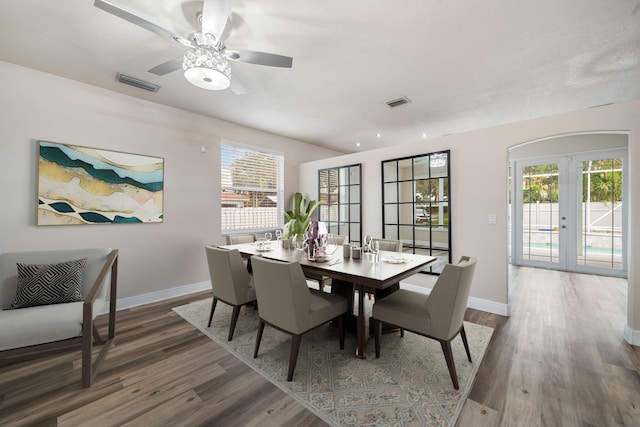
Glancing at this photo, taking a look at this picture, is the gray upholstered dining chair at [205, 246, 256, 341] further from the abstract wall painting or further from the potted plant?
the potted plant

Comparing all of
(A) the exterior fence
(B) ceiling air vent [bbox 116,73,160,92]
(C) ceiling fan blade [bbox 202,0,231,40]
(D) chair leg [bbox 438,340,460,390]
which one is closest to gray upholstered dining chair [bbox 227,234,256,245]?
(B) ceiling air vent [bbox 116,73,160,92]

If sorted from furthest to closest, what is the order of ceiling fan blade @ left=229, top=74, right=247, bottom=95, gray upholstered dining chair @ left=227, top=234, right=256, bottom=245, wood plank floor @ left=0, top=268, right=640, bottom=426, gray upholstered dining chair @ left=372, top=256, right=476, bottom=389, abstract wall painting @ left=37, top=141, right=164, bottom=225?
gray upholstered dining chair @ left=227, top=234, right=256, bottom=245
abstract wall painting @ left=37, top=141, right=164, bottom=225
ceiling fan blade @ left=229, top=74, right=247, bottom=95
gray upholstered dining chair @ left=372, top=256, right=476, bottom=389
wood plank floor @ left=0, top=268, right=640, bottom=426

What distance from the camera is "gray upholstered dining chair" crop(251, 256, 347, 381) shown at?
1990mm

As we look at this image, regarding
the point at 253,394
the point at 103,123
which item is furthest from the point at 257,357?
the point at 103,123

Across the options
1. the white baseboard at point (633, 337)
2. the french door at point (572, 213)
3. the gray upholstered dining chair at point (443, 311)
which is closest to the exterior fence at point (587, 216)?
the french door at point (572, 213)

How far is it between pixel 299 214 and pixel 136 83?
3162mm

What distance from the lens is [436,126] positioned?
4625 mm

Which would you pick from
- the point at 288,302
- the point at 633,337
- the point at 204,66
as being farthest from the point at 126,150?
the point at 633,337

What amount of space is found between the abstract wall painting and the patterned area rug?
1893mm

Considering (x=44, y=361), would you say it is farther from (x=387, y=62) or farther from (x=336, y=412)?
(x=387, y=62)

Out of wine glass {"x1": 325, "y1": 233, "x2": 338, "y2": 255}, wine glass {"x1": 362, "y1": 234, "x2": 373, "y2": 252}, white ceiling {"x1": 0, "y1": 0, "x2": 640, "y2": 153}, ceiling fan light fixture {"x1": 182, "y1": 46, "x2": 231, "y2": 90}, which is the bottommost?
wine glass {"x1": 325, "y1": 233, "x2": 338, "y2": 255}

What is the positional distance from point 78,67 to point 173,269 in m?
2.67

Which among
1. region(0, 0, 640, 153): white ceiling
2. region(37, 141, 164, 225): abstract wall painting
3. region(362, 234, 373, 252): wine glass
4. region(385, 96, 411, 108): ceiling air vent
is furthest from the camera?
region(385, 96, 411, 108): ceiling air vent

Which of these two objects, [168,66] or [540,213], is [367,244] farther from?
[540,213]
